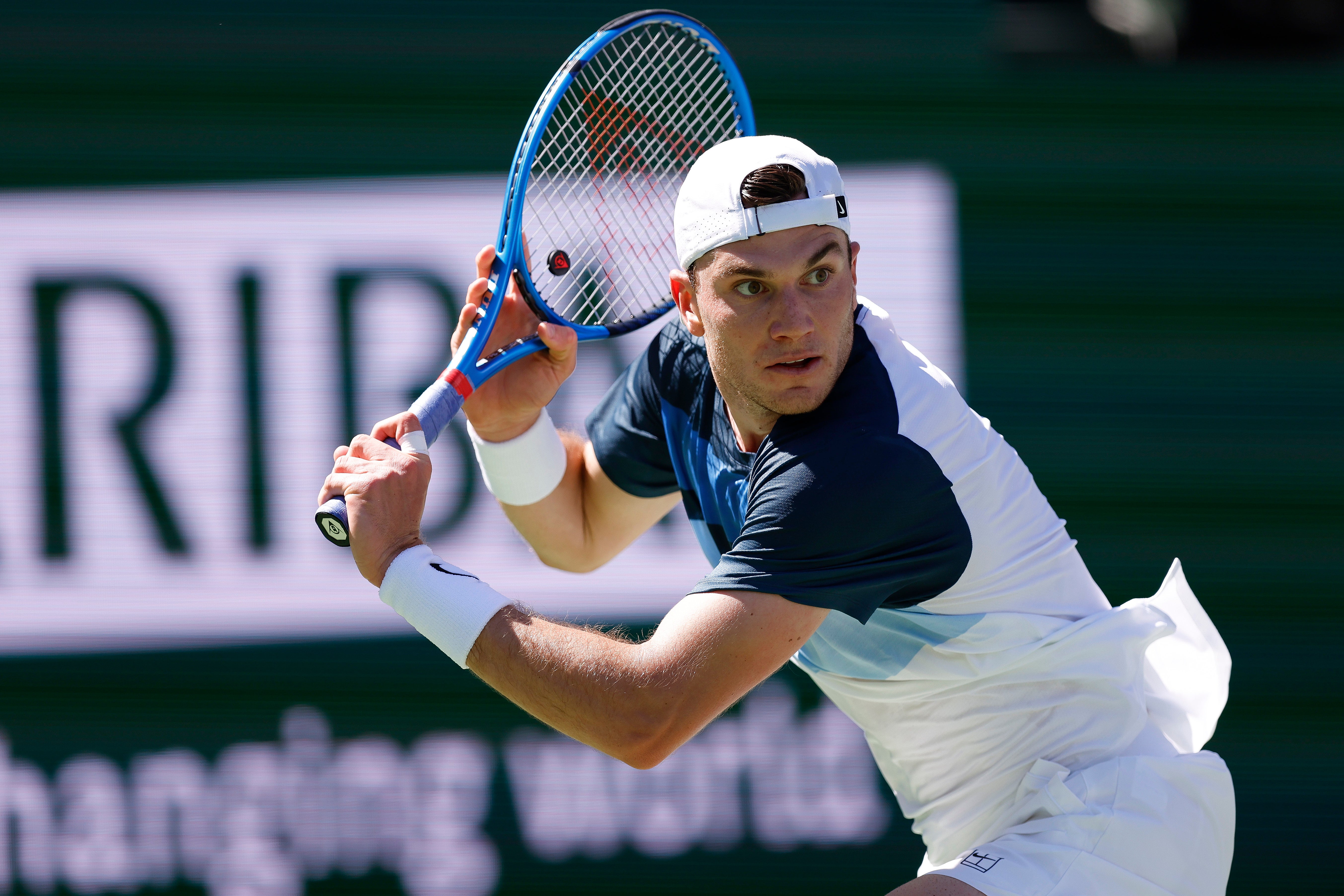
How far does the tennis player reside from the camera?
6.11 ft

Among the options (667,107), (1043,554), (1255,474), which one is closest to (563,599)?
(667,107)

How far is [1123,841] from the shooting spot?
6.74 ft

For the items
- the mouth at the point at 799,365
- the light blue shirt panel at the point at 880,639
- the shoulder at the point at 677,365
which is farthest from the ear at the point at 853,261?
the light blue shirt panel at the point at 880,639

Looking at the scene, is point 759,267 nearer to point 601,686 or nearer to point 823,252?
point 823,252

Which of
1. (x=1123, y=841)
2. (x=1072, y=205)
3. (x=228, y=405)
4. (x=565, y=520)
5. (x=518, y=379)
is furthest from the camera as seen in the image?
(x=1072, y=205)

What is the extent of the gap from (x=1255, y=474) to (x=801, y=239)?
2.74 meters

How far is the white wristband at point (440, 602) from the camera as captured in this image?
6.31ft

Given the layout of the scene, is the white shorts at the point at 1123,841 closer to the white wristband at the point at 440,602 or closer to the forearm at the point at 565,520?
the white wristband at the point at 440,602

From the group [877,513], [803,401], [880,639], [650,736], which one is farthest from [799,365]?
[650,736]

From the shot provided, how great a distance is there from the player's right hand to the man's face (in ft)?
1.59

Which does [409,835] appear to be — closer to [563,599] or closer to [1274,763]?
[563,599]

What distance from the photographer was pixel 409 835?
12.5 ft

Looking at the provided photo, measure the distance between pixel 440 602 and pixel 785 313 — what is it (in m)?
0.70

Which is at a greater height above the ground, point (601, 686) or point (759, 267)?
point (759, 267)
